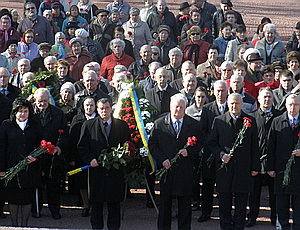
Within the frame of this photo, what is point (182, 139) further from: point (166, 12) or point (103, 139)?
point (166, 12)

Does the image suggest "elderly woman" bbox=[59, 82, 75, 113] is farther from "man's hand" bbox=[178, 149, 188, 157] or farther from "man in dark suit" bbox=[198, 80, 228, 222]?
"man's hand" bbox=[178, 149, 188, 157]

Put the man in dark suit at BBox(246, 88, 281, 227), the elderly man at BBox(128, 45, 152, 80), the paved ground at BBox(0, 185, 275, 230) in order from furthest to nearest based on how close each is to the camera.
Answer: the elderly man at BBox(128, 45, 152, 80) → the paved ground at BBox(0, 185, 275, 230) → the man in dark suit at BBox(246, 88, 281, 227)

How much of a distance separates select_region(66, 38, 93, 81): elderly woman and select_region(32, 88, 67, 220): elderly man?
3325 millimetres

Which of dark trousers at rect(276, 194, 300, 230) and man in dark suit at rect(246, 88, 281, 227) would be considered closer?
dark trousers at rect(276, 194, 300, 230)

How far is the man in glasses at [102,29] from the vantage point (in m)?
17.9

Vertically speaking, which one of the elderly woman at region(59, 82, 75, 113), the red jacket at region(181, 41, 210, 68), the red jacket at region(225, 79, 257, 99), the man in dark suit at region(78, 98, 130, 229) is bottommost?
the man in dark suit at region(78, 98, 130, 229)

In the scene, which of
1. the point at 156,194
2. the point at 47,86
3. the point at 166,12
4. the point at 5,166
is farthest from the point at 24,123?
the point at 166,12

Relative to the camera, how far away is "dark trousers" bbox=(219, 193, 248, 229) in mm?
11398

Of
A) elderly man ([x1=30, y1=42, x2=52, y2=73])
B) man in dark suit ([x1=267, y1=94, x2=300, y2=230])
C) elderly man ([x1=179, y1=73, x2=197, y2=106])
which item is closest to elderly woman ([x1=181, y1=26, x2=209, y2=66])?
elderly man ([x1=30, y1=42, x2=52, y2=73])

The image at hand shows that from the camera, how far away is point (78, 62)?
51.4 ft

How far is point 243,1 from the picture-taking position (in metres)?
29.8

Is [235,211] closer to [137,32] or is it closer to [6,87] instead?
[6,87]

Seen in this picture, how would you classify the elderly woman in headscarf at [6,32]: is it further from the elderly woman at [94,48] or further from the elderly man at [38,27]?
the elderly woman at [94,48]

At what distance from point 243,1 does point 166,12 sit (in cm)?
1165
